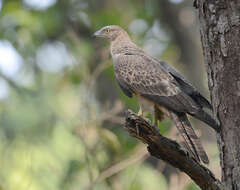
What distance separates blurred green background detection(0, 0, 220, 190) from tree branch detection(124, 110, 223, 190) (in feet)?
8.80

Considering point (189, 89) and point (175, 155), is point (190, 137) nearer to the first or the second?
point (189, 89)

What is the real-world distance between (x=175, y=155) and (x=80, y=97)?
430cm

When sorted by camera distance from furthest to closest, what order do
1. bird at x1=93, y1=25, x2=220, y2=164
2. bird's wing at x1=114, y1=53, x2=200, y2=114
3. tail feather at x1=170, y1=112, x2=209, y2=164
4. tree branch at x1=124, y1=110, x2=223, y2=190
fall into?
bird's wing at x1=114, y1=53, x2=200, y2=114
bird at x1=93, y1=25, x2=220, y2=164
tail feather at x1=170, y1=112, x2=209, y2=164
tree branch at x1=124, y1=110, x2=223, y2=190

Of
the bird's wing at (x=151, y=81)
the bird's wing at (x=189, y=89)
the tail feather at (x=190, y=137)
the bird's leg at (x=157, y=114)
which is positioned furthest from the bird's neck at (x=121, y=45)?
the tail feather at (x=190, y=137)

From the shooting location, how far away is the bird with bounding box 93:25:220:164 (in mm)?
4758

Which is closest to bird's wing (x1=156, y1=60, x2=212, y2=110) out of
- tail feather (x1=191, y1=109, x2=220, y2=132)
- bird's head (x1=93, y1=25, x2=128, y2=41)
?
tail feather (x1=191, y1=109, x2=220, y2=132)

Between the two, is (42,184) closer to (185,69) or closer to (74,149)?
(74,149)

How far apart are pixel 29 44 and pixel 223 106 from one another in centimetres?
742

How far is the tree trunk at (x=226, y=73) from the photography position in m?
4.13

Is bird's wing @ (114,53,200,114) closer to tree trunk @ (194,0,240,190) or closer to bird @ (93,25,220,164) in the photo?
bird @ (93,25,220,164)

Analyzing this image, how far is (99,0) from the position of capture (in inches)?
443

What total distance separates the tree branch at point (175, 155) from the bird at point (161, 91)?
55 centimetres

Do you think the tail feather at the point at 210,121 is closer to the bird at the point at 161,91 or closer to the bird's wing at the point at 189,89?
the bird at the point at 161,91

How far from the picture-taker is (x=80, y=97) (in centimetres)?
789
